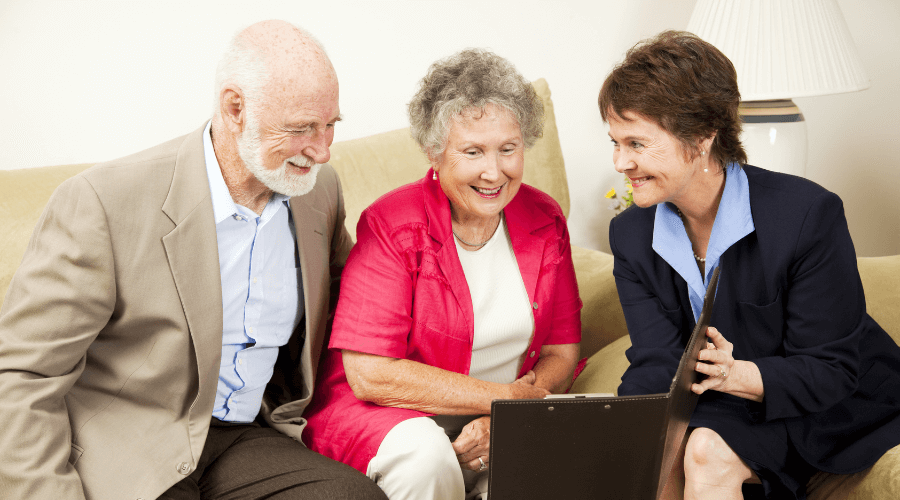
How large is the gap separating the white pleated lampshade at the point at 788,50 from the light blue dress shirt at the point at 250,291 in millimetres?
1400

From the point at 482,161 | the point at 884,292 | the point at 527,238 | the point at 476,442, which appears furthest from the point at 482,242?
the point at 884,292

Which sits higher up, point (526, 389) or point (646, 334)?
point (646, 334)

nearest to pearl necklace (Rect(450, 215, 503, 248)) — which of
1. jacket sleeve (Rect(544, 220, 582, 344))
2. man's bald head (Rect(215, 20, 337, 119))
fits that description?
jacket sleeve (Rect(544, 220, 582, 344))

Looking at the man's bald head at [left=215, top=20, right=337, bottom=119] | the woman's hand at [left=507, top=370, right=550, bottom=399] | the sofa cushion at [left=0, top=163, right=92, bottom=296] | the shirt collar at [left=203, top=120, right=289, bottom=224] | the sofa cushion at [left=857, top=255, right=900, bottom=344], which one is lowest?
the woman's hand at [left=507, top=370, right=550, bottom=399]

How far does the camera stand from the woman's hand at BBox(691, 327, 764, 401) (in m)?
1.28

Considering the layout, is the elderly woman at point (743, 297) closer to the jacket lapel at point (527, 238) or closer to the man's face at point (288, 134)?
the jacket lapel at point (527, 238)

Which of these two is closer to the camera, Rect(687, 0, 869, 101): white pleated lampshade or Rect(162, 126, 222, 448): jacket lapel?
Rect(162, 126, 222, 448): jacket lapel

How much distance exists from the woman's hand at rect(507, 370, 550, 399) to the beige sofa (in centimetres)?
22

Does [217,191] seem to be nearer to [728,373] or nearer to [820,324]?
[728,373]

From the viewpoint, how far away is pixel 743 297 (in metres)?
1.40

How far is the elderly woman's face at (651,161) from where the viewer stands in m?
1.38

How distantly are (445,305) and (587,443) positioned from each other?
0.48m

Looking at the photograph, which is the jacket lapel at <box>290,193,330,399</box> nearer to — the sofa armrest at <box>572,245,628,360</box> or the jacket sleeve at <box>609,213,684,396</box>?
the jacket sleeve at <box>609,213,684,396</box>

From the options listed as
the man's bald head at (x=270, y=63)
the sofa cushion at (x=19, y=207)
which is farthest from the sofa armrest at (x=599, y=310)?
the sofa cushion at (x=19, y=207)
